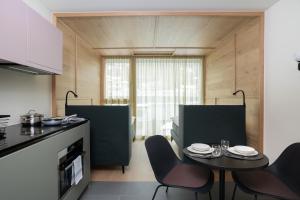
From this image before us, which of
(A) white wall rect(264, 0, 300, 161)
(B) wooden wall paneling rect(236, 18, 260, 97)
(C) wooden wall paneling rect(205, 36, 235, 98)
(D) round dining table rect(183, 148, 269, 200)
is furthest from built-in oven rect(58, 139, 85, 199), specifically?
(C) wooden wall paneling rect(205, 36, 235, 98)

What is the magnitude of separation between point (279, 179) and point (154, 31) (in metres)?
2.74

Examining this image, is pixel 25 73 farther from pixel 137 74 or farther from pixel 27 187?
pixel 137 74

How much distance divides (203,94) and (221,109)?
101 inches

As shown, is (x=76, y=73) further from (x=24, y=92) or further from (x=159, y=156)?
(x=159, y=156)

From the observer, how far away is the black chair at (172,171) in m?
1.82

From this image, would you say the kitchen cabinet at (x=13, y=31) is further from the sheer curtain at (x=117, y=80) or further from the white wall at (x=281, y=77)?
the sheer curtain at (x=117, y=80)

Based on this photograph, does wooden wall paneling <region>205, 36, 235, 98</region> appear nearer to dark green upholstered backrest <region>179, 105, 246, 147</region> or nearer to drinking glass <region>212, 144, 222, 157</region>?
dark green upholstered backrest <region>179, 105, 246, 147</region>

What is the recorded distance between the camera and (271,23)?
253 cm

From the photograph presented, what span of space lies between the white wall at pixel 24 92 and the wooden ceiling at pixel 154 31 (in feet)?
2.46

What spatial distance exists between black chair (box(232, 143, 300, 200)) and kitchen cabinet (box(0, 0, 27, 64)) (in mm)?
2198

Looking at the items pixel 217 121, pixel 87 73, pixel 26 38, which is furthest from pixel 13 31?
pixel 87 73

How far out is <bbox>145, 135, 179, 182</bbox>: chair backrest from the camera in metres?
1.96

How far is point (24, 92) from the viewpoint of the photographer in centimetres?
219

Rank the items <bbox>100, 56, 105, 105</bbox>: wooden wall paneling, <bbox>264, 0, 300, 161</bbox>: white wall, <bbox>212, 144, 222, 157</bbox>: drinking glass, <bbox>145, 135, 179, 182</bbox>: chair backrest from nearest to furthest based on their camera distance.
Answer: <bbox>212, 144, 222, 157</bbox>: drinking glass
<bbox>145, 135, 179, 182</bbox>: chair backrest
<bbox>264, 0, 300, 161</bbox>: white wall
<bbox>100, 56, 105, 105</bbox>: wooden wall paneling
